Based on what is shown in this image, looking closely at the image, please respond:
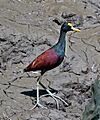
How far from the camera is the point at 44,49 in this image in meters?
6.91

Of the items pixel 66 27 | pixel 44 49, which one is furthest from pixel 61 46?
pixel 44 49

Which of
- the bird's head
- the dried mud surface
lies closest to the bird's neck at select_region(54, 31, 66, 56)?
the bird's head

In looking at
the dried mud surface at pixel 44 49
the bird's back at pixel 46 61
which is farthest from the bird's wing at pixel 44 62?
the dried mud surface at pixel 44 49

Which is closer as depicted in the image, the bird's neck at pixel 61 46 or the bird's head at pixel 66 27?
the bird's neck at pixel 61 46

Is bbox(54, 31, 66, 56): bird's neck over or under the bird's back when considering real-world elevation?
over

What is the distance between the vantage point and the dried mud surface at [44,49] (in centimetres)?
572

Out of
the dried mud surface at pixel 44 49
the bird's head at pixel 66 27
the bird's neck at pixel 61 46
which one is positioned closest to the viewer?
the dried mud surface at pixel 44 49

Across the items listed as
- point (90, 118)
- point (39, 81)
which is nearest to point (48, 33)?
point (39, 81)

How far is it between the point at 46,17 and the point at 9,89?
2186mm

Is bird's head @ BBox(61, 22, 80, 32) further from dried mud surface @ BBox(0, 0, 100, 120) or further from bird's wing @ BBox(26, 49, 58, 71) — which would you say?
dried mud surface @ BBox(0, 0, 100, 120)

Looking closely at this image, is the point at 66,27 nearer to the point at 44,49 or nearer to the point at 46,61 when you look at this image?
the point at 46,61

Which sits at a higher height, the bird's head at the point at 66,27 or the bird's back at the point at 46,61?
the bird's head at the point at 66,27

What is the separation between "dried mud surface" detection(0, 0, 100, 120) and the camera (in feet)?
18.8

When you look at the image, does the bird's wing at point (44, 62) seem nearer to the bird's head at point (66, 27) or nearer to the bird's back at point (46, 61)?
the bird's back at point (46, 61)
